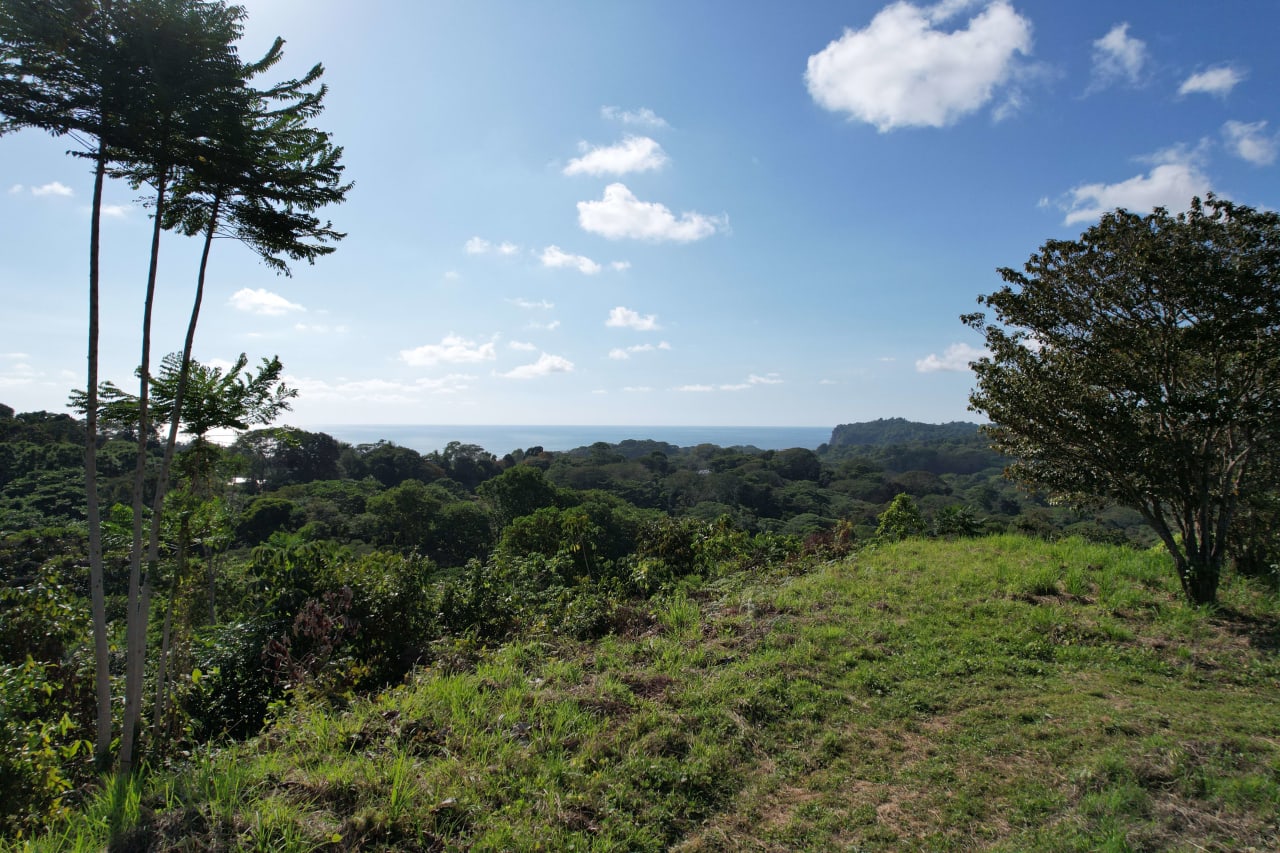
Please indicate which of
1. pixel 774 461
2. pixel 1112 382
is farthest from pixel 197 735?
pixel 774 461

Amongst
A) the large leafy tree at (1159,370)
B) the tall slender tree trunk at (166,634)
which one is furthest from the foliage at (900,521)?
the tall slender tree trunk at (166,634)

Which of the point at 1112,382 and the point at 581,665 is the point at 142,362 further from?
the point at 1112,382

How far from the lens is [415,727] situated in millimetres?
3570

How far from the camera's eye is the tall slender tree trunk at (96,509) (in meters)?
3.45

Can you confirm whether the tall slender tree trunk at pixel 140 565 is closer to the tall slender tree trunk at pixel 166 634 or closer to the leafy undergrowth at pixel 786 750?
the tall slender tree trunk at pixel 166 634

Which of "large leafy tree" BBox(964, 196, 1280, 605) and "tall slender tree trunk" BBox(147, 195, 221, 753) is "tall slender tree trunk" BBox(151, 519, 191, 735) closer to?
"tall slender tree trunk" BBox(147, 195, 221, 753)

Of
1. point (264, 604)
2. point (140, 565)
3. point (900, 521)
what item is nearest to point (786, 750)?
point (140, 565)

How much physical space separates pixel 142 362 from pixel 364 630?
10.1ft

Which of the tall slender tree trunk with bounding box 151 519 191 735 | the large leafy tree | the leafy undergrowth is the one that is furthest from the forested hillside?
the large leafy tree

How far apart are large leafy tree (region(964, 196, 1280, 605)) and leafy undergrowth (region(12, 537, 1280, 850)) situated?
1414 millimetres

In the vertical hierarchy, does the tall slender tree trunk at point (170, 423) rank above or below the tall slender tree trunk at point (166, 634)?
above

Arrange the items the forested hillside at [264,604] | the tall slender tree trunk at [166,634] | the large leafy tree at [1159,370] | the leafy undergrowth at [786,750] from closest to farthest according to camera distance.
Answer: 1. the leafy undergrowth at [786,750]
2. the tall slender tree trunk at [166,634]
3. the forested hillside at [264,604]
4. the large leafy tree at [1159,370]

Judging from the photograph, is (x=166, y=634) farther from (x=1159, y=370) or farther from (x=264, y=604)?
(x=1159, y=370)

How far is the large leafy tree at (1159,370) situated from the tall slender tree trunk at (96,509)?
828cm
